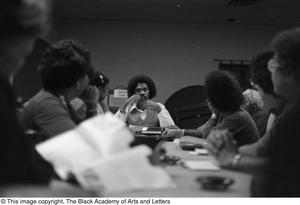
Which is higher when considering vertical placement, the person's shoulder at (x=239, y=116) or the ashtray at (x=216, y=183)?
the person's shoulder at (x=239, y=116)

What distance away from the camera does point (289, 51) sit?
789 millimetres

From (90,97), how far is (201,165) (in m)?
0.44

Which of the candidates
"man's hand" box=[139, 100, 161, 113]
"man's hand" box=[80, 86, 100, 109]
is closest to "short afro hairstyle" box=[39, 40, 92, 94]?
"man's hand" box=[80, 86, 100, 109]

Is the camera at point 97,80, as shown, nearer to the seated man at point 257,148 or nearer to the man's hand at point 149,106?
the seated man at point 257,148

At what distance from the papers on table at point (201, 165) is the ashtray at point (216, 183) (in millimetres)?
82

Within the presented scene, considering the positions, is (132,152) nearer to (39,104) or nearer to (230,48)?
(39,104)

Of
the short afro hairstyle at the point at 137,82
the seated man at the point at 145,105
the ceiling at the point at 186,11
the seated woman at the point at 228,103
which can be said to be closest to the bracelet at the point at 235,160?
the seated woman at the point at 228,103

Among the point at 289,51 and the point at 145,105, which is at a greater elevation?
the point at 289,51

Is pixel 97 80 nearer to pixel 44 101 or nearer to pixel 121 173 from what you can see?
pixel 44 101

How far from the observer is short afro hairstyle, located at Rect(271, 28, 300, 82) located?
2.53ft

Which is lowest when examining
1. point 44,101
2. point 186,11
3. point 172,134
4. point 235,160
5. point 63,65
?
point 172,134

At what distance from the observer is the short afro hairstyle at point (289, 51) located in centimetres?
77

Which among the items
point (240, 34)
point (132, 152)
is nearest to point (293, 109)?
point (132, 152)

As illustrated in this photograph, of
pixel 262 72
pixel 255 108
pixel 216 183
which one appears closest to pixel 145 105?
pixel 255 108
